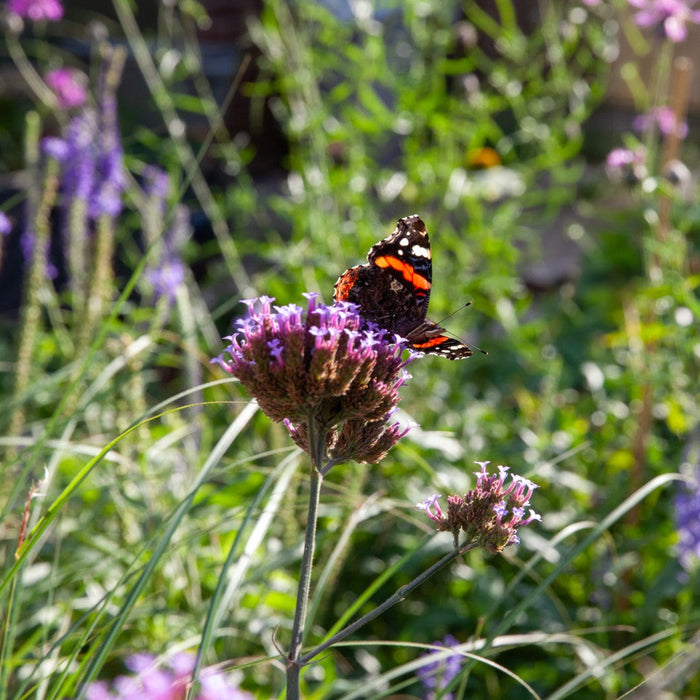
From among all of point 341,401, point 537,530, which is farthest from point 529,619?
point 341,401

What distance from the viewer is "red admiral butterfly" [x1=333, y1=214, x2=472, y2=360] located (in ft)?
3.99

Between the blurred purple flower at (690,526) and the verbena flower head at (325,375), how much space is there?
100cm

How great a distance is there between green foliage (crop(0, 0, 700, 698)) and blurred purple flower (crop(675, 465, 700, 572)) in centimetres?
4

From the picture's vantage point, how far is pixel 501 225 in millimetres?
2828

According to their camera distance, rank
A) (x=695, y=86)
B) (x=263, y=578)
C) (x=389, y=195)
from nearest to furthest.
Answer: (x=263, y=578)
(x=389, y=195)
(x=695, y=86)

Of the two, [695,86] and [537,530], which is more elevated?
[695,86]

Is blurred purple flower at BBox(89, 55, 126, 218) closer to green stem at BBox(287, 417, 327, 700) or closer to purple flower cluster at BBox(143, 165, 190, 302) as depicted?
purple flower cluster at BBox(143, 165, 190, 302)

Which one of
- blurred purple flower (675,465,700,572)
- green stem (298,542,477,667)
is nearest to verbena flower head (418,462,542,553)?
green stem (298,542,477,667)

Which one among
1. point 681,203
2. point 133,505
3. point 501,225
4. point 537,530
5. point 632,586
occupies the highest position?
point 501,225

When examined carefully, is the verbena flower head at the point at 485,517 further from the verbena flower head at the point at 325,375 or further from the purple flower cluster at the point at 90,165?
the purple flower cluster at the point at 90,165

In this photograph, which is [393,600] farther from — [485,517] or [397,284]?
[397,284]

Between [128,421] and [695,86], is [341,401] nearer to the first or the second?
[128,421]

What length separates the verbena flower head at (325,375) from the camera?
0.89m

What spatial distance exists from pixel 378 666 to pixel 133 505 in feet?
2.01
